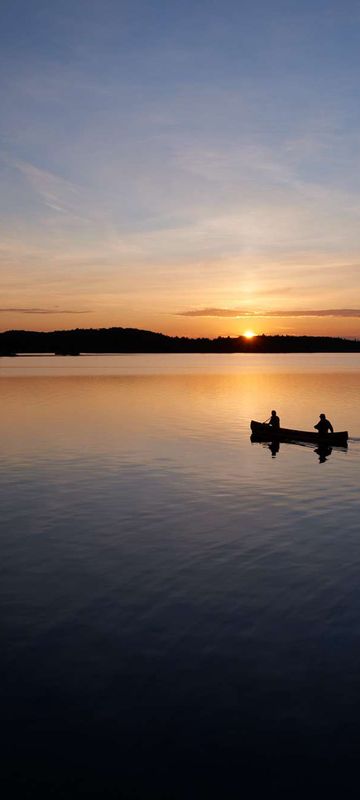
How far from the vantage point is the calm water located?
11945mm

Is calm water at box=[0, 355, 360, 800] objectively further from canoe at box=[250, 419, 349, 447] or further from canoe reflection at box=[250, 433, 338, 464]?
canoe at box=[250, 419, 349, 447]

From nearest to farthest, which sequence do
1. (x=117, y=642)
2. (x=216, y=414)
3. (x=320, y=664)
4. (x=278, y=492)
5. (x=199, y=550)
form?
(x=320, y=664)
(x=117, y=642)
(x=199, y=550)
(x=278, y=492)
(x=216, y=414)

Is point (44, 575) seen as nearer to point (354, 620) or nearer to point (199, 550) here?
point (199, 550)

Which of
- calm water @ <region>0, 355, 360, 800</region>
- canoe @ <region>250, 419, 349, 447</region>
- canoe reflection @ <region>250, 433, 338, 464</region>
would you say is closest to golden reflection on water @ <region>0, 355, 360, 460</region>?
canoe reflection @ <region>250, 433, 338, 464</region>

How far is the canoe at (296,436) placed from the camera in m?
52.7

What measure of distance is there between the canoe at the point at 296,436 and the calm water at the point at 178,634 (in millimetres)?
12347

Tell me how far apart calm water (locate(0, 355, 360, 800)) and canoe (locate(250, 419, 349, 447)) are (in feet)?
40.5

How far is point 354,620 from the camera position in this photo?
17.8 m

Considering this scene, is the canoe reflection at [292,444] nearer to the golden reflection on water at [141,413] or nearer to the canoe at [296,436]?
the canoe at [296,436]

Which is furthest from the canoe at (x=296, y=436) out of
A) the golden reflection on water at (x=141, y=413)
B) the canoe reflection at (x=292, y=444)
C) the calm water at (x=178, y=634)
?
the calm water at (x=178, y=634)

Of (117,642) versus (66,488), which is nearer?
(117,642)

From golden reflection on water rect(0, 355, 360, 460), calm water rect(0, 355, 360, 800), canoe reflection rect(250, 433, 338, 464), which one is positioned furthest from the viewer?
golden reflection on water rect(0, 355, 360, 460)

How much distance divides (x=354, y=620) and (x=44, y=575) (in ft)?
34.0

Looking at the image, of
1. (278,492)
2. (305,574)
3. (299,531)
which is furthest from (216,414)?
(305,574)
